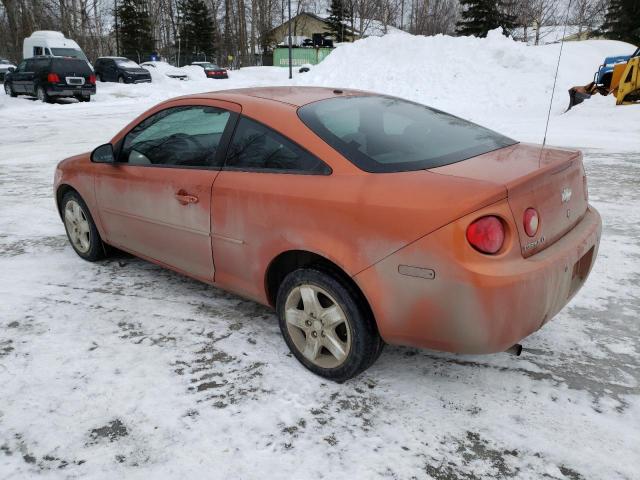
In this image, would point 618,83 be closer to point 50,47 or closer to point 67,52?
point 67,52

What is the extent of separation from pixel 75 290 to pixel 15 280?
58cm

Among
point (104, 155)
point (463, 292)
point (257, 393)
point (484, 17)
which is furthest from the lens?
point (484, 17)

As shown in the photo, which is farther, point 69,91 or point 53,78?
point 69,91

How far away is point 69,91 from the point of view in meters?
20.1

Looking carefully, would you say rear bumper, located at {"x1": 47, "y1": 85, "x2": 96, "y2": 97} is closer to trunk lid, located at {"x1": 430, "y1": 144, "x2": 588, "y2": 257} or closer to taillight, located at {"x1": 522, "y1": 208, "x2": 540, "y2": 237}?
trunk lid, located at {"x1": 430, "y1": 144, "x2": 588, "y2": 257}

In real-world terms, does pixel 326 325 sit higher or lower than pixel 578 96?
Result: lower

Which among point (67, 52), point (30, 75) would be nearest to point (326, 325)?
point (30, 75)

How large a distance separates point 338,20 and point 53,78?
47.1 metres

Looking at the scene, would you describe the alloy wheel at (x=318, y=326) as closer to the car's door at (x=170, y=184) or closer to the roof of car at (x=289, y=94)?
the car's door at (x=170, y=184)

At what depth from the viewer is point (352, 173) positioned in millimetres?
2490

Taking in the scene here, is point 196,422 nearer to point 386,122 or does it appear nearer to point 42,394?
point 42,394

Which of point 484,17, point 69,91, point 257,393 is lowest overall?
point 257,393

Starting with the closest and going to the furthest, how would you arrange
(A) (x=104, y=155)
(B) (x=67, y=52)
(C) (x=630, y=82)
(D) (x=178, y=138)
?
(D) (x=178, y=138)
(A) (x=104, y=155)
(C) (x=630, y=82)
(B) (x=67, y=52)

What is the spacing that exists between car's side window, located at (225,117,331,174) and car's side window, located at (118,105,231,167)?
0.54ft
